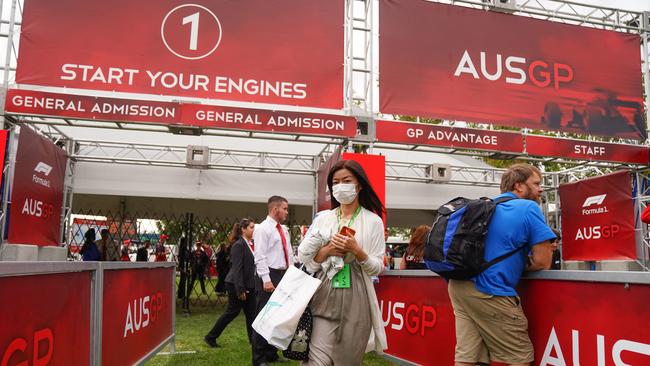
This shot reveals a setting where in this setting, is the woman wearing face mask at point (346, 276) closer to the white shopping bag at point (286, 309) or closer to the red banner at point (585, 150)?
the white shopping bag at point (286, 309)

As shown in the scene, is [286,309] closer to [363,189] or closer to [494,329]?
Result: [363,189]

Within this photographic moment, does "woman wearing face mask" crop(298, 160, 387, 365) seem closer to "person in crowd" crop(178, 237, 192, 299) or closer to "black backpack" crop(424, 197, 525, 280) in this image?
"black backpack" crop(424, 197, 525, 280)

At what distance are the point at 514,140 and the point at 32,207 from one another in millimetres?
7202

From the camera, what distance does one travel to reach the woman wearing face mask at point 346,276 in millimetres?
2391

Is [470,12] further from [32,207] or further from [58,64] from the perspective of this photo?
[32,207]

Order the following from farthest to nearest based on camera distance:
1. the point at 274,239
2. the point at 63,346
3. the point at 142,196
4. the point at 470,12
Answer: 1. the point at 142,196
2. the point at 470,12
3. the point at 274,239
4. the point at 63,346

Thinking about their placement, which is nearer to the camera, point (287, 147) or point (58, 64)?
point (58, 64)

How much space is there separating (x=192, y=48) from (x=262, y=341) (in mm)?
4249

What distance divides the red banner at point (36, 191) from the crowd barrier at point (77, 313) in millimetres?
3738

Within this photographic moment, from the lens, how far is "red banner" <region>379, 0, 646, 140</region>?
7707 millimetres

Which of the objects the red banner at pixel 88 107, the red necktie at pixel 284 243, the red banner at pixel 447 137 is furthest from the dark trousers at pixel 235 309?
the red banner at pixel 447 137

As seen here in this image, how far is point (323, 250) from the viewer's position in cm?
246

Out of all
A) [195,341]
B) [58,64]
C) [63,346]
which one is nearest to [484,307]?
[63,346]

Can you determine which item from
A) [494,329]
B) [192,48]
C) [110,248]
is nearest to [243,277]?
[192,48]
